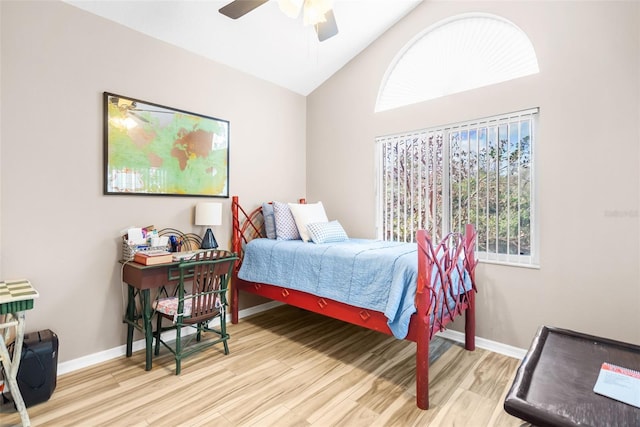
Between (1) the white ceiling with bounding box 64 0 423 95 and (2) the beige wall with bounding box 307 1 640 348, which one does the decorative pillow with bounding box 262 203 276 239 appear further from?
(2) the beige wall with bounding box 307 1 640 348

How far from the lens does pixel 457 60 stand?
2914mm

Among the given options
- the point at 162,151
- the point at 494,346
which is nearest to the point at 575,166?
the point at 494,346

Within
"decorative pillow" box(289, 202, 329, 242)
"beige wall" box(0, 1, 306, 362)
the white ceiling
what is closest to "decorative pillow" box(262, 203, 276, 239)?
"decorative pillow" box(289, 202, 329, 242)

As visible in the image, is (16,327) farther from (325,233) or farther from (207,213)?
(325,233)

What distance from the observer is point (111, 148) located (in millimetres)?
2457

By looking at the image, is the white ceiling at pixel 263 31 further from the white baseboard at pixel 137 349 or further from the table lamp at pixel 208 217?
the white baseboard at pixel 137 349

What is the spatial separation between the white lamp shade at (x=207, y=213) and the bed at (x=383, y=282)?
18.7 inches

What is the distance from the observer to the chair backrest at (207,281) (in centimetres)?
232

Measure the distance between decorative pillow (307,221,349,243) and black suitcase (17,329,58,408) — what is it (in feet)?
6.64

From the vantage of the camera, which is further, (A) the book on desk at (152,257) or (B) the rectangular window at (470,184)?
(B) the rectangular window at (470,184)

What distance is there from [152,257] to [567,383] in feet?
7.93

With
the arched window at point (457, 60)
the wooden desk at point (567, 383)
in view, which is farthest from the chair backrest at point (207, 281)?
the arched window at point (457, 60)

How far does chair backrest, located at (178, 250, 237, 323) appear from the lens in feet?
7.60

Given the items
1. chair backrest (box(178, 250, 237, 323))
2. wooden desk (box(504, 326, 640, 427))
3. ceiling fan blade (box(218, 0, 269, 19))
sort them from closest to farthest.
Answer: wooden desk (box(504, 326, 640, 427))
ceiling fan blade (box(218, 0, 269, 19))
chair backrest (box(178, 250, 237, 323))
